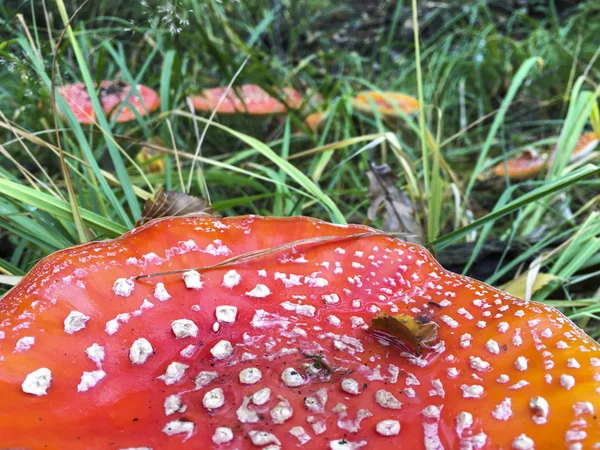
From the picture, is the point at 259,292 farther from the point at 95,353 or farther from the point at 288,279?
the point at 95,353

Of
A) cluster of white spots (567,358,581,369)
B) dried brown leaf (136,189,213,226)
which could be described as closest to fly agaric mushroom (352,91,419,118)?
dried brown leaf (136,189,213,226)

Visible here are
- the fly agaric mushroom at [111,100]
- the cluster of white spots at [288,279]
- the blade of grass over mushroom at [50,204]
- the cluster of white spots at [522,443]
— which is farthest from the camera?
the fly agaric mushroom at [111,100]

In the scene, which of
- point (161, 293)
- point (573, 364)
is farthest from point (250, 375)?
point (573, 364)

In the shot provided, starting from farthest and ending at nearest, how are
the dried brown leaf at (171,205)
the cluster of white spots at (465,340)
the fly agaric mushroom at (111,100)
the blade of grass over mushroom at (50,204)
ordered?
the fly agaric mushroom at (111,100)
the dried brown leaf at (171,205)
the blade of grass over mushroom at (50,204)
the cluster of white spots at (465,340)

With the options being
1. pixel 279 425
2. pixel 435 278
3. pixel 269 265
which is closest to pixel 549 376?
pixel 435 278

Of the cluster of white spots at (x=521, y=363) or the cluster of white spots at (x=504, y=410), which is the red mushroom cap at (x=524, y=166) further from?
the cluster of white spots at (x=504, y=410)

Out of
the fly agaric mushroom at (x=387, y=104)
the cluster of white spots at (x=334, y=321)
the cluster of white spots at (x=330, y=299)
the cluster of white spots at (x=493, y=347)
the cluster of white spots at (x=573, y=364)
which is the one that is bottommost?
the fly agaric mushroom at (x=387, y=104)

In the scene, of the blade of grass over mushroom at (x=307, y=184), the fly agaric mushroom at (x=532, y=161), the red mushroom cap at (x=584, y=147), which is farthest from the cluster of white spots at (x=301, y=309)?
the red mushroom cap at (x=584, y=147)
